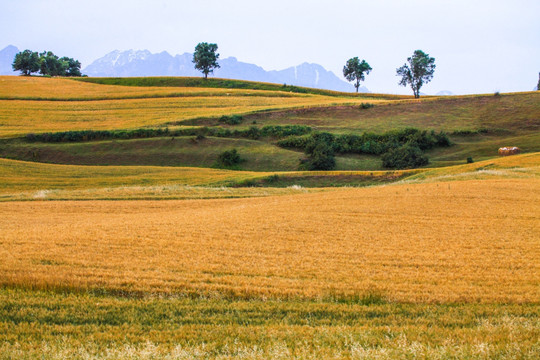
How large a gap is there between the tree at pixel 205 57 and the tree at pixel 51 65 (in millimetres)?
46879

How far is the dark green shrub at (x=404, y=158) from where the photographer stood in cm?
5144

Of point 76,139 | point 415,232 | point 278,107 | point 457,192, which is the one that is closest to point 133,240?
point 415,232

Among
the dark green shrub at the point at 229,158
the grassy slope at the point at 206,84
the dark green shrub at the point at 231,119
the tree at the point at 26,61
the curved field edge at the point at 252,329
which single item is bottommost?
the curved field edge at the point at 252,329

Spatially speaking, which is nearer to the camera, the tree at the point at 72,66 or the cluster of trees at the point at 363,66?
the cluster of trees at the point at 363,66

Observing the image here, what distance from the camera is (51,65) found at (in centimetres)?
13338

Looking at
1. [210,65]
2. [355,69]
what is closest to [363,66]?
[355,69]

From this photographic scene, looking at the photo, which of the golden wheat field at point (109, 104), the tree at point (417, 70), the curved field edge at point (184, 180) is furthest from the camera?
the tree at point (417, 70)

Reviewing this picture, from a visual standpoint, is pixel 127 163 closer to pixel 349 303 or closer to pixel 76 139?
pixel 76 139

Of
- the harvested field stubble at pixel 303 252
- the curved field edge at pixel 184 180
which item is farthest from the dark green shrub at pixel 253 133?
the harvested field stubble at pixel 303 252

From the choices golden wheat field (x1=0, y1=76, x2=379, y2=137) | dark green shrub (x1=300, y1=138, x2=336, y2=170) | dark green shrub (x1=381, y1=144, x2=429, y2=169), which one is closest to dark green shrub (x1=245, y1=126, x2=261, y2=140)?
golden wheat field (x1=0, y1=76, x2=379, y2=137)

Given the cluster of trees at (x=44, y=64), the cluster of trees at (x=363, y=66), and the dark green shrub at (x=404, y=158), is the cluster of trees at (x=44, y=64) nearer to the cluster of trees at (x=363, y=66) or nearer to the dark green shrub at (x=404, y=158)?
the cluster of trees at (x=363, y=66)

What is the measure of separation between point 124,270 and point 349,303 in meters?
6.05

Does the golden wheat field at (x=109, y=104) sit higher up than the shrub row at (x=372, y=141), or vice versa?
the golden wheat field at (x=109, y=104)

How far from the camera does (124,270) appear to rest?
11672 millimetres
